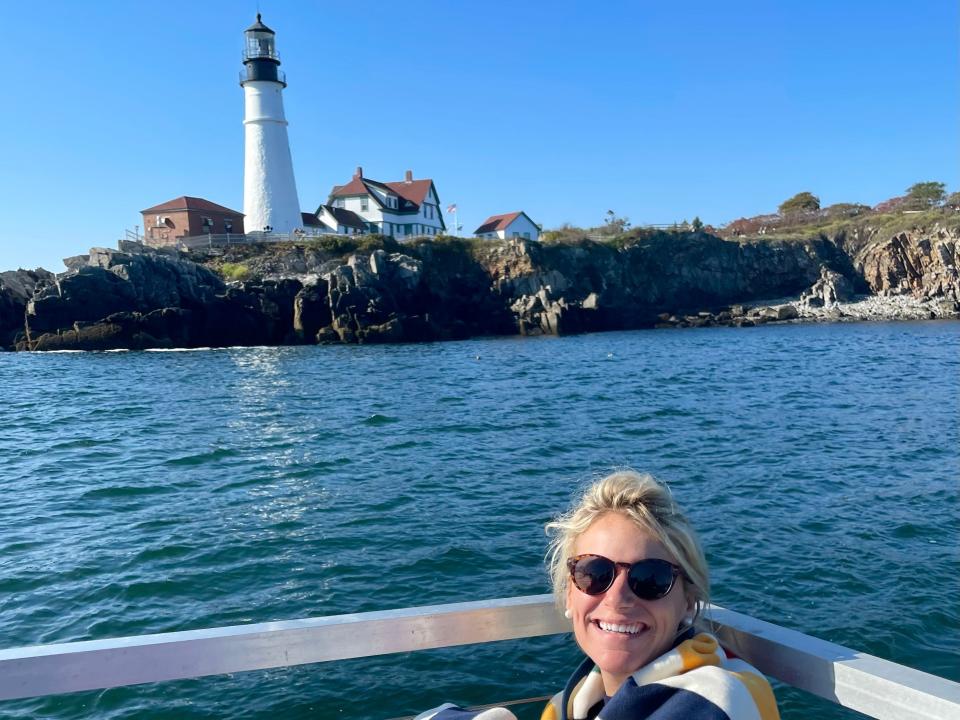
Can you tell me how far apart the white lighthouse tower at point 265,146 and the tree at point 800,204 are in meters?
82.7

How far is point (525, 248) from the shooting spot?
68938 mm

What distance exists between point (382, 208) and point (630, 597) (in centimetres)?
8217

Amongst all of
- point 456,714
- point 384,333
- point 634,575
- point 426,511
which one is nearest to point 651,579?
point 634,575

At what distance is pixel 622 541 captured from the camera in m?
2.56

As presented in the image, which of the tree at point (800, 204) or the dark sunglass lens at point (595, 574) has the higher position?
the tree at point (800, 204)

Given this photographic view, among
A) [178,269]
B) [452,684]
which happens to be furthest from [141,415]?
[178,269]

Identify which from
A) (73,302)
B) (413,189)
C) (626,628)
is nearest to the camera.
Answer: (626,628)

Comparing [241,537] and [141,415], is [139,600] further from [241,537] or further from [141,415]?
[141,415]

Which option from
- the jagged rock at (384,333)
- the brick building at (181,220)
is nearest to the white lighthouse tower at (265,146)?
the brick building at (181,220)

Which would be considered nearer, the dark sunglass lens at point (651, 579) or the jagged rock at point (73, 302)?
the dark sunglass lens at point (651, 579)

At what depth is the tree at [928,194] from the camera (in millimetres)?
99562

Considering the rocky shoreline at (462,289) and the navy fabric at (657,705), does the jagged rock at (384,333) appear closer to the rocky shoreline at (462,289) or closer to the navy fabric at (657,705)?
the rocky shoreline at (462,289)

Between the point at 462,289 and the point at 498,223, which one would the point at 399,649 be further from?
the point at 498,223

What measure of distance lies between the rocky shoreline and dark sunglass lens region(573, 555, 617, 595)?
47.9 meters
